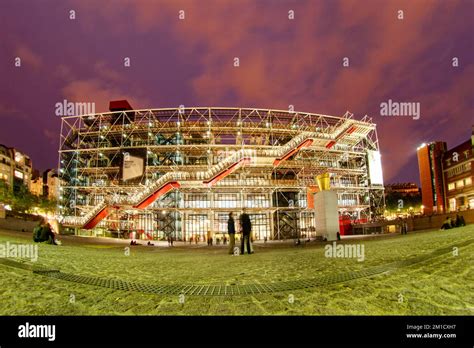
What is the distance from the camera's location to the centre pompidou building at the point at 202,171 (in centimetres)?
3158

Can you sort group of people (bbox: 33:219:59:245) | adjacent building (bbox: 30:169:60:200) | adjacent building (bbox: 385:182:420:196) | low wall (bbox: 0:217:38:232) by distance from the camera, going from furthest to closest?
adjacent building (bbox: 385:182:420:196), adjacent building (bbox: 30:169:60:200), low wall (bbox: 0:217:38:232), group of people (bbox: 33:219:59:245)

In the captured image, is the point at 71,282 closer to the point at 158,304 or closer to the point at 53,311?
the point at 53,311

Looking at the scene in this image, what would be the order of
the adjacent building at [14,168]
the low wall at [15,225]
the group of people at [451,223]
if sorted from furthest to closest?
the adjacent building at [14,168], the low wall at [15,225], the group of people at [451,223]

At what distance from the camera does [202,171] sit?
32.3 metres

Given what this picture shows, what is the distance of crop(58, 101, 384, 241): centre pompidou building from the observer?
31.6 m

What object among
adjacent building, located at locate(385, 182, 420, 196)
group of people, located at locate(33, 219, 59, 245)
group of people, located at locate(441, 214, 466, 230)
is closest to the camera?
group of people, located at locate(33, 219, 59, 245)

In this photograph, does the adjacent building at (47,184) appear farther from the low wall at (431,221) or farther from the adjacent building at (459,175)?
the adjacent building at (459,175)

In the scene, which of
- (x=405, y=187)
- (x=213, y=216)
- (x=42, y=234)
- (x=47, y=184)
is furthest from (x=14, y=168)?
(x=405, y=187)

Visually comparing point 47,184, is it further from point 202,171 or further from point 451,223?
point 451,223

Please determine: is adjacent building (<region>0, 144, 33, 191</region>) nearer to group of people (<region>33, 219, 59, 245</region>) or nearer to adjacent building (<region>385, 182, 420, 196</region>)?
group of people (<region>33, 219, 59, 245</region>)

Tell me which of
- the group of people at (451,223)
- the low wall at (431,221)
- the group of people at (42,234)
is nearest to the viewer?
the group of people at (42,234)

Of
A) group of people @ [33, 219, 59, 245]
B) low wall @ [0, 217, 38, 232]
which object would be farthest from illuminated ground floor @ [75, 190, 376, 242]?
group of people @ [33, 219, 59, 245]

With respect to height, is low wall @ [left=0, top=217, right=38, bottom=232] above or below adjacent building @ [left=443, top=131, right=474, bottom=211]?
below

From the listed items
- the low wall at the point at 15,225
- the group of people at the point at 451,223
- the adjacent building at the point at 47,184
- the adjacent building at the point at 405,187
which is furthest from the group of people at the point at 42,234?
the adjacent building at the point at 405,187
